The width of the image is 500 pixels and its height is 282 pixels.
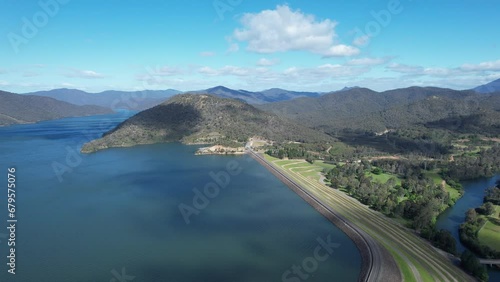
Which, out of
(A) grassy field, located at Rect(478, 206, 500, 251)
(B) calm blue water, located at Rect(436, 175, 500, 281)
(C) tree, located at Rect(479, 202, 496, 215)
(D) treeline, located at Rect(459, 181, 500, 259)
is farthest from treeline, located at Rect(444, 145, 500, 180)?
(A) grassy field, located at Rect(478, 206, 500, 251)

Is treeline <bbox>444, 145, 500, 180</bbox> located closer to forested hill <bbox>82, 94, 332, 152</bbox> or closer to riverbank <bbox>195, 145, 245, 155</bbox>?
forested hill <bbox>82, 94, 332, 152</bbox>

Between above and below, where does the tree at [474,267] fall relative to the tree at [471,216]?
below

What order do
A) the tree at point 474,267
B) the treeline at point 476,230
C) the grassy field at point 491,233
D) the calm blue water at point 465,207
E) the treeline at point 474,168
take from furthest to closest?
the treeline at point 474,168 < the calm blue water at point 465,207 < the grassy field at point 491,233 < the treeline at point 476,230 < the tree at point 474,267

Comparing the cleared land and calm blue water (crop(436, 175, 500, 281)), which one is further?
calm blue water (crop(436, 175, 500, 281))

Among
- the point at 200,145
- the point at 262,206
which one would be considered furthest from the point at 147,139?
the point at 262,206

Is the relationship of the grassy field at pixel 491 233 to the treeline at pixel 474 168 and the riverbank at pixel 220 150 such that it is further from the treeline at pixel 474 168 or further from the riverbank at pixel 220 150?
the riverbank at pixel 220 150

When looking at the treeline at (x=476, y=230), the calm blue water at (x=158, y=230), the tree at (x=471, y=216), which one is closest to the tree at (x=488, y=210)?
the treeline at (x=476, y=230)

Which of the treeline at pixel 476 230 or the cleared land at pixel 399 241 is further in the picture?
the treeline at pixel 476 230
